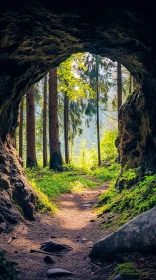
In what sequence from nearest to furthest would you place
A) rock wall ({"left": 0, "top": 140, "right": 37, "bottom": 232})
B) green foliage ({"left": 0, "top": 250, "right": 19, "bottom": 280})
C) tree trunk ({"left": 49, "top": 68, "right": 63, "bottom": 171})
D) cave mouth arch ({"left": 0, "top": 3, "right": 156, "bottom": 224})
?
green foliage ({"left": 0, "top": 250, "right": 19, "bottom": 280}) < cave mouth arch ({"left": 0, "top": 3, "right": 156, "bottom": 224}) < rock wall ({"left": 0, "top": 140, "right": 37, "bottom": 232}) < tree trunk ({"left": 49, "top": 68, "right": 63, "bottom": 171})

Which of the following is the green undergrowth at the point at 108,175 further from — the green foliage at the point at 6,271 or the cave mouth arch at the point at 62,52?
the green foliage at the point at 6,271

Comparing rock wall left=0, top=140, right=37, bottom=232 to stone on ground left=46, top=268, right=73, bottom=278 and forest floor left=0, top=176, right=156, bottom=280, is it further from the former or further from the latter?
stone on ground left=46, top=268, right=73, bottom=278

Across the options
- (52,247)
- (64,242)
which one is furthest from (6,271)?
(64,242)

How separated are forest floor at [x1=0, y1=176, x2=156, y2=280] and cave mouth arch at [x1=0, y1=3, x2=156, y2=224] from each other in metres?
0.80

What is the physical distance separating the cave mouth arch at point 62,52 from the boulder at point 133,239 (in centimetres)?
309

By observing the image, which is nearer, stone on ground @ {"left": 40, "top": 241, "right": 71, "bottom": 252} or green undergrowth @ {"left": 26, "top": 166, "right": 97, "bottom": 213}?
stone on ground @ {"left": 40, "top": 241, "right": 71, "bottom": 252}

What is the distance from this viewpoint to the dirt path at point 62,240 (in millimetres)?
4384

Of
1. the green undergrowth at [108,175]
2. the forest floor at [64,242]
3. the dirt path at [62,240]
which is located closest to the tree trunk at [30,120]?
the green undergrowth at [108,175]

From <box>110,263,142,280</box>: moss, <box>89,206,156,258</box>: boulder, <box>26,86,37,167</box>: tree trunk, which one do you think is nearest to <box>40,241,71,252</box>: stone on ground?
<box>89,206,156,258</box>: boulder

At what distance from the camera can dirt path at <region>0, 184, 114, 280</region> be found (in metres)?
4.38

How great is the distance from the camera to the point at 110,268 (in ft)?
14.0

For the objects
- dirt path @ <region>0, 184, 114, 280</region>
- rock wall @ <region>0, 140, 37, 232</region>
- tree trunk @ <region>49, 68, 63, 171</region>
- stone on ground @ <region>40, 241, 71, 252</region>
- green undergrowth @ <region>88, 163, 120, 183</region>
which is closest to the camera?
dirt path @ <region>0, 184, 114, 280</region>

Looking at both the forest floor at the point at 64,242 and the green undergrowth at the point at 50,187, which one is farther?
the green undergrowth at the point at 50,187

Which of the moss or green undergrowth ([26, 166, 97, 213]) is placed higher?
the moss
